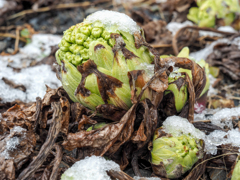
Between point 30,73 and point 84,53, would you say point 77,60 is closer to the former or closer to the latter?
point 84,53

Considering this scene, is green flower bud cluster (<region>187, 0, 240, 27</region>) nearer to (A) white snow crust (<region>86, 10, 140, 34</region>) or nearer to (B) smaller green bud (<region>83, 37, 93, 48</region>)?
(A) white snow crust (<region>86, 10, 140, 34</region>)

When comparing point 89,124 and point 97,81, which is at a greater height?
point 97,81

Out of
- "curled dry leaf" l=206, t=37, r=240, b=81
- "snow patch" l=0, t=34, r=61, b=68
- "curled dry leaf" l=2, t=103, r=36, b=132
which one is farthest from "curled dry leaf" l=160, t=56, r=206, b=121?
"snow patch" l=0, t=34, r=61, b=68

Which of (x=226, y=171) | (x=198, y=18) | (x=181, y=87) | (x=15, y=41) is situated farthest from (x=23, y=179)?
(x=198, y=18)

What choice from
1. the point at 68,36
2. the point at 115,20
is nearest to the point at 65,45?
the point at 68,36

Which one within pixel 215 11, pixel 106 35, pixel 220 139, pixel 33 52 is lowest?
pixel 220 139

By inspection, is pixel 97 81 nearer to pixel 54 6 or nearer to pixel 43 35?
pixel 43 35
